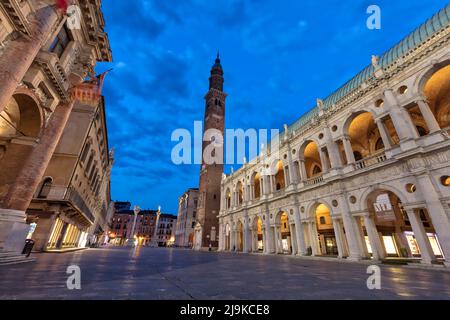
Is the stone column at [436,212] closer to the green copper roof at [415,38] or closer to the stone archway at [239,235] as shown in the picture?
the green copper roof at [415,38]

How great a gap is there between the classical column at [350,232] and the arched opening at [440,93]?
8.21m

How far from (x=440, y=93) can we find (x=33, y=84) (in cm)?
2588

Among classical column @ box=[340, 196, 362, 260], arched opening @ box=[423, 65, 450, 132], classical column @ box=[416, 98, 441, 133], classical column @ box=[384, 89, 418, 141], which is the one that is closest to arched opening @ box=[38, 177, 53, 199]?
classical column @ box=[340, 196, 362, 260]

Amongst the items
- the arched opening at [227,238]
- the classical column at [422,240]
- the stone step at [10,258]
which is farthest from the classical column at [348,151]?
the arched opening at [227,238]

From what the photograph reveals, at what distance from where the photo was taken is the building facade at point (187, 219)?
5944cm

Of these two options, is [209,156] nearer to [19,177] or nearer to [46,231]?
[46,231]

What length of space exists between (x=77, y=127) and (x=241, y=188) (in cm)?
2459

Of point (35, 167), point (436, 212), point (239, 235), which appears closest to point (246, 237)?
point (239, 235)

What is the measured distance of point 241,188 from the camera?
3528 cm

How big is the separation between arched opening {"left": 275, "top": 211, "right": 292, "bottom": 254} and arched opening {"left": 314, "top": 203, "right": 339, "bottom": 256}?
381 centimetres

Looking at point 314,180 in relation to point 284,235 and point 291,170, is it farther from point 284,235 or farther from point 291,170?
point 284,235

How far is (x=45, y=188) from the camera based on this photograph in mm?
16656
